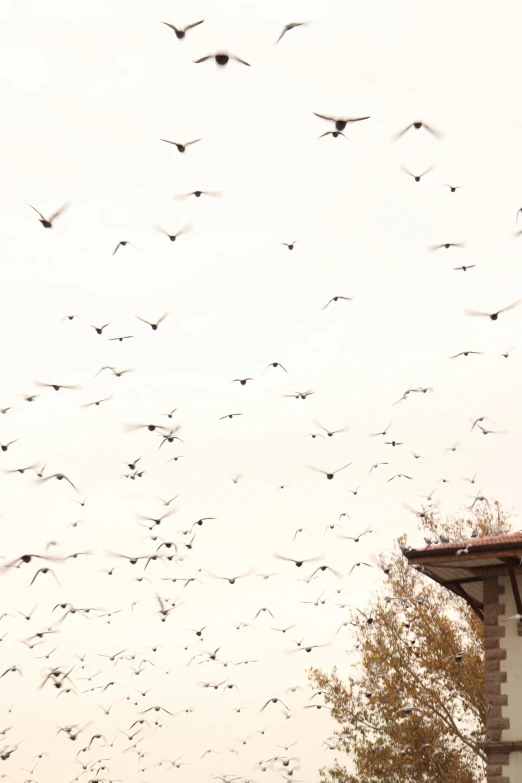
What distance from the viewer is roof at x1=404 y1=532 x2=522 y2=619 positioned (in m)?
23.2

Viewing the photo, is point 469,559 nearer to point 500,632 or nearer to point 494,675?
point 500,632

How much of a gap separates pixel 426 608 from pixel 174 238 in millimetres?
19605

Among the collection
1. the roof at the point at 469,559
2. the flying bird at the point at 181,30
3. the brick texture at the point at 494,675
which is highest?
the flying bird at the point at 181,30

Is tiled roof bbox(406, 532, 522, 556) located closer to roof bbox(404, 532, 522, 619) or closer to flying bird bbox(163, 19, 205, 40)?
roof bbox(404, 532, 522, 619)

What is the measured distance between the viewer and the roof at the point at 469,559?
23.2 metres

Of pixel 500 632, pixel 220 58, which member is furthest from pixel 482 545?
pixel 220 58

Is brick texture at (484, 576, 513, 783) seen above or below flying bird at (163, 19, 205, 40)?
below

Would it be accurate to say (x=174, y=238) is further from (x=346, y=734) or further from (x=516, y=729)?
(x=346, y=734)

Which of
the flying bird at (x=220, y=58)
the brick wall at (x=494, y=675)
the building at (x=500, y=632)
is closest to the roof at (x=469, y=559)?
the building at (x=500, y=632)

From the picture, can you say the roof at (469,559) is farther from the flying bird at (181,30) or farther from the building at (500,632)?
the flying bird at (181,30)

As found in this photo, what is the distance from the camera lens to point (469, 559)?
78.8ft

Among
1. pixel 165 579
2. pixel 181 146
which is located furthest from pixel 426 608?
pixel 181 146

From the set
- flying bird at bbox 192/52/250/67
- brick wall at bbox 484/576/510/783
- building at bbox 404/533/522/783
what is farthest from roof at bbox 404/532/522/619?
flying bird at bbox 192/52/250/67

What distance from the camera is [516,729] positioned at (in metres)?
22.9
